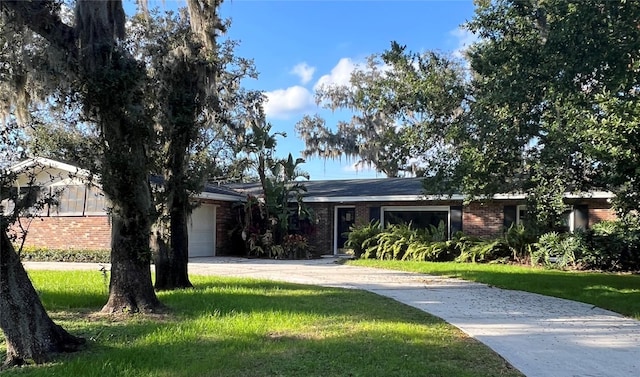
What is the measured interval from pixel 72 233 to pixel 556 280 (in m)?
15.9

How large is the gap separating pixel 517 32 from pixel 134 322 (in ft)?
28.5

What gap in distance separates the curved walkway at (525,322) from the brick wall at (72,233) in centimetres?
728

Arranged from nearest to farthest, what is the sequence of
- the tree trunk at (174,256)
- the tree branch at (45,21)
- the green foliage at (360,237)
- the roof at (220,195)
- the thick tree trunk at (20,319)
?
the thick tree trunk at (20,319), the tree branch at (45,21), the tree trunk at (174,256), the green foliage at (360,237), the roof at (220,195)

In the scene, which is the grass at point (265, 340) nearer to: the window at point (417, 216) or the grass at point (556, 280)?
the grass at point (556, 280)

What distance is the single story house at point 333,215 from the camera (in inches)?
720

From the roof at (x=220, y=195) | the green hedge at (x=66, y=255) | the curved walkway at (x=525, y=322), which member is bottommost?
the curved walkway at (x=525, y=322)

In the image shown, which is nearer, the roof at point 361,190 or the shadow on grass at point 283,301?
the shadow on grass at point 283,301

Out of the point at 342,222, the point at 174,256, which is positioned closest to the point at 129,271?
the point at 174,256

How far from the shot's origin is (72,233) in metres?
19.5

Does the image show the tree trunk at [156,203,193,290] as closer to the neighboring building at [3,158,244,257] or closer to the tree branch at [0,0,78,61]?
the tree branch at [0,0,78,61]

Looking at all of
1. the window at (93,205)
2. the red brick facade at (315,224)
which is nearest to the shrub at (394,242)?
the red brick facade at (315,224)

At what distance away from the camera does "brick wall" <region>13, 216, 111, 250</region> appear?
19062 mm

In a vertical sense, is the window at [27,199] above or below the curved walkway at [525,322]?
above

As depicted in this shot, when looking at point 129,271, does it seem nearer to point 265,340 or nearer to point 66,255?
point 265,340
